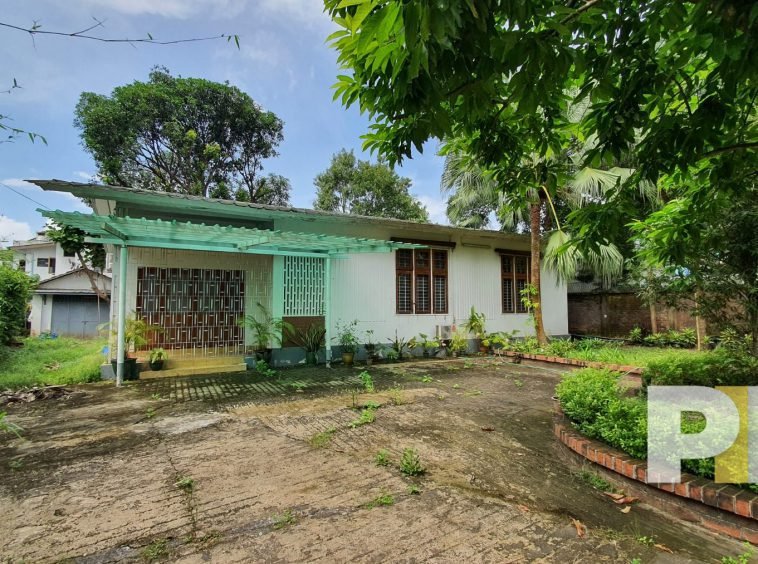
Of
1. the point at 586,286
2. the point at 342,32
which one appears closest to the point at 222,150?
the point at 586,286

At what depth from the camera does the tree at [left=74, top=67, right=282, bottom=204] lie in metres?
15.5

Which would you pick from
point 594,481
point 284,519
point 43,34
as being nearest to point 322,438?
point 284,519

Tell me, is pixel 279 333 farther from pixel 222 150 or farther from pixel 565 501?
pixel 222 150

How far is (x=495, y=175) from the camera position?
3.37 metres

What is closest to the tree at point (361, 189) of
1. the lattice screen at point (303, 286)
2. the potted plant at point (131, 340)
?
the lattice screen at point (303, 286)

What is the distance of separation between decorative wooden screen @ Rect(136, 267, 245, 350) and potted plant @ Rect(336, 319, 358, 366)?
222 cm

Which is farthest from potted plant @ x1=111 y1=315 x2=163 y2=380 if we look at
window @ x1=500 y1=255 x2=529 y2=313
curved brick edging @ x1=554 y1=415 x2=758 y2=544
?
window @ x1=500 y1=255 x2=529 y2=313

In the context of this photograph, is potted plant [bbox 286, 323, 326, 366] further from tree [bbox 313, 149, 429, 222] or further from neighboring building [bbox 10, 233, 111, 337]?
neighboring building [bbox 10, 233, 111, 337]

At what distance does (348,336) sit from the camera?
8578 mm

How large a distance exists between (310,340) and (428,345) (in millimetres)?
3011

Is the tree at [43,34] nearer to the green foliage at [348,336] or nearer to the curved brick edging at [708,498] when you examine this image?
the curved brick edging at [708,498]

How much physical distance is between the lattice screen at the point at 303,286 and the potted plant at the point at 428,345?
2775 mm

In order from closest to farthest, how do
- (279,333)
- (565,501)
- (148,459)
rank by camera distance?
(565,501) → (148,459) → (279,333)

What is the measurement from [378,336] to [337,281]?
65.9 inches
